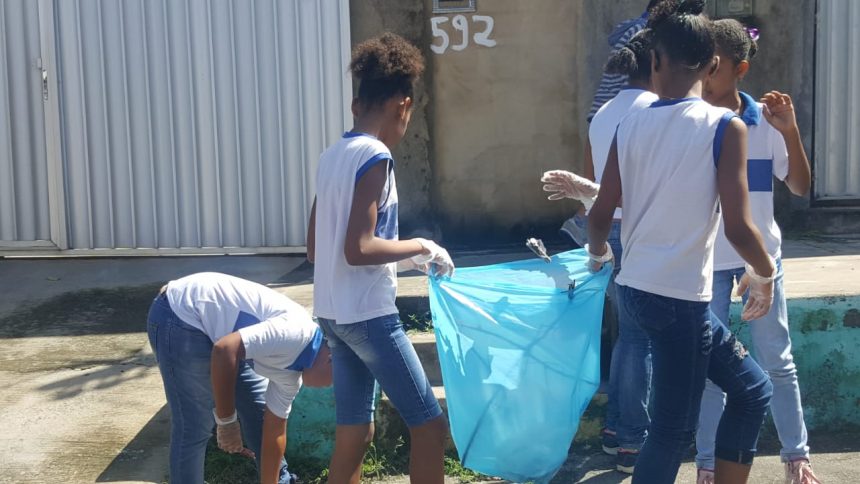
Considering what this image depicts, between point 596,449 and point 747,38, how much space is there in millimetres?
2052

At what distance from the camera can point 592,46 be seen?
705cm

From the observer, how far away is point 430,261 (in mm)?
3838

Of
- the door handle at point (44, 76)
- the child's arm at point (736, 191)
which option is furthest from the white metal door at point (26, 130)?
the child's arm at point (736, 191)

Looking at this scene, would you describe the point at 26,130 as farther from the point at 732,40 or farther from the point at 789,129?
the point at 789,129

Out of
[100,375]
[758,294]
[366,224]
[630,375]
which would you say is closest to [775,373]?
[630,375]

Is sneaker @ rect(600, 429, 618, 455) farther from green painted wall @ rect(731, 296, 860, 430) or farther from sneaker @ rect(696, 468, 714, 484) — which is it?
green painted wall @ rect(731, 296, 860, 430)

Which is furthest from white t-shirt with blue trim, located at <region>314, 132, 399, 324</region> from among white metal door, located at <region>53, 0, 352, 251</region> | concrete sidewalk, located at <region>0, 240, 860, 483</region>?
white metal door, located at <region>53, 0, 352, 251</region>

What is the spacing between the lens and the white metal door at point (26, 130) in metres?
7.25

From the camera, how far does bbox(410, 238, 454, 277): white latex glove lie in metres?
3.78

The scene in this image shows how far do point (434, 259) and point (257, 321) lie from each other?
654 mm

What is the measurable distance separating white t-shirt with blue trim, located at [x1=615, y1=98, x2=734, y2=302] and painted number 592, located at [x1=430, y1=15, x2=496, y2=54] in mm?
3693

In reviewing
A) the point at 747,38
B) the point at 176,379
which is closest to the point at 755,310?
the point at 747,38

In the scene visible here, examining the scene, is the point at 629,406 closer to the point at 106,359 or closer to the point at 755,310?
the point at 755,310

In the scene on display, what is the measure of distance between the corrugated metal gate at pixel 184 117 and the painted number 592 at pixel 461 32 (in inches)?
23.7
